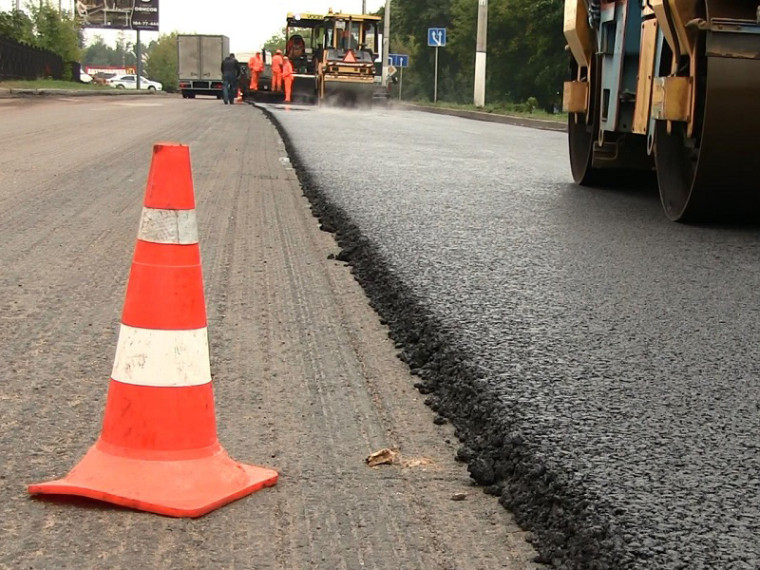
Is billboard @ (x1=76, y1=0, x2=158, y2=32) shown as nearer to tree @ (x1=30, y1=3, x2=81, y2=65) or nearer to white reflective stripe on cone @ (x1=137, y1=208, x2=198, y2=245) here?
tree @ (x1=30, y1=3, x2=81, y2=65)

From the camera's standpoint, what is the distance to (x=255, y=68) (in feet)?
141

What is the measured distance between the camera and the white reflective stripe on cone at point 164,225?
2863 millimetres

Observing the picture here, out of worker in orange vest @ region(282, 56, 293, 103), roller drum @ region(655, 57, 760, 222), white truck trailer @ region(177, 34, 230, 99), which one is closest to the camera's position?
roller drum @ region(655, 57, 760, 222)

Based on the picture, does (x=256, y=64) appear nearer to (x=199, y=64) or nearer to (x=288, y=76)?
(x=288, y=76)

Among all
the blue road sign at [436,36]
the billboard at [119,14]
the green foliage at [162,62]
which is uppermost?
the billboard at [119,14]

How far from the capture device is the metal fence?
45.0 meters

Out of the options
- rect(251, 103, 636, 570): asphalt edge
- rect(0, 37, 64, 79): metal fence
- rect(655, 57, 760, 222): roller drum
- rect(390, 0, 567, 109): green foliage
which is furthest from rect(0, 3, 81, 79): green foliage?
rect(251, 103, 636, 570): asphalt edge

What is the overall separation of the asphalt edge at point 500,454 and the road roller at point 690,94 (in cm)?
247

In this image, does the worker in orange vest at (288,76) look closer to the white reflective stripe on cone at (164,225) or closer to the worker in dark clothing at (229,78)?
the worker in dark clothing at (229,78)

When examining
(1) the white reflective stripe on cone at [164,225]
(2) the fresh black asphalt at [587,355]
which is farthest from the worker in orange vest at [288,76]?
(1) the white reflective stripe on cone at [164,225]

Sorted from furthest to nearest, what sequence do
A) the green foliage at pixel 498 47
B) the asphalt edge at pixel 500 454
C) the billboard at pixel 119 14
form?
the billboard at pixel 119 14
the green foliage at pixel 498 47
the asphalt edge at pixel 500 454

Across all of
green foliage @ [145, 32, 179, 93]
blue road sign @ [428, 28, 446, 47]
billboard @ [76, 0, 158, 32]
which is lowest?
green foliage @ [145, 32, 179, 93]

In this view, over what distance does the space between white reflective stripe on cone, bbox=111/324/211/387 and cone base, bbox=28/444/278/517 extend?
181mm

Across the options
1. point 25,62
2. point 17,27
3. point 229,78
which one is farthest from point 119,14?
point 229,78
